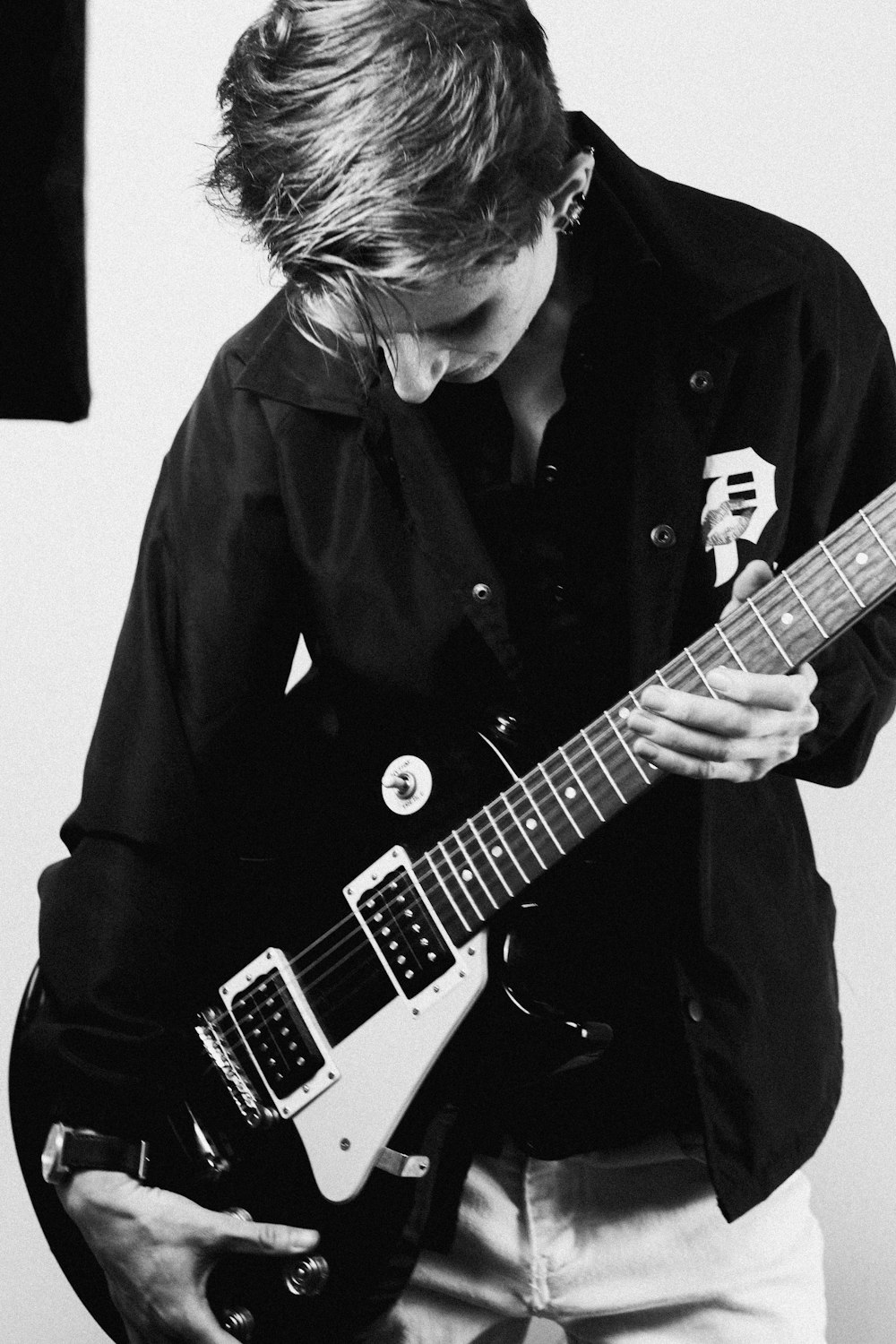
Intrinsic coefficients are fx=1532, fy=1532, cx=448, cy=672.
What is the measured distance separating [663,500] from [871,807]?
2.00 ft

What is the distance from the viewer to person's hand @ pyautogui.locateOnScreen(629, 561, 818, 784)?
38.6 inches

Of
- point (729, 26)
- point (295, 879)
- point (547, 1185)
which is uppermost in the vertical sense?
point (729, 26)

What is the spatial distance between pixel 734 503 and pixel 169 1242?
72 cm

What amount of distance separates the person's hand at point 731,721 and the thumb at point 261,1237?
0.48 m

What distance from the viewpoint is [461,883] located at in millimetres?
1183

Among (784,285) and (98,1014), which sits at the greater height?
(784,285)

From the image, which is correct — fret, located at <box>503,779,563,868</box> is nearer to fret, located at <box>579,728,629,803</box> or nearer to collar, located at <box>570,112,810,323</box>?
fret, located at <box>579,728,629,803</box>

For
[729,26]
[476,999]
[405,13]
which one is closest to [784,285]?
[405,13]

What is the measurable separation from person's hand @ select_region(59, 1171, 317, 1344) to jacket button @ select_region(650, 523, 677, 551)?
60 centimetres

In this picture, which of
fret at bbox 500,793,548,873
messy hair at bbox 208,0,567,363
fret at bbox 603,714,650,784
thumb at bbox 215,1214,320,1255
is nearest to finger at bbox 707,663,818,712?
fret at bbox 603,714,650,784

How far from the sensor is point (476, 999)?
1188mm

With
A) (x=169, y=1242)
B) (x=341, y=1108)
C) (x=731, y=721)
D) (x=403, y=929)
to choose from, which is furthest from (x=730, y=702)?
(x=169, y=1242)

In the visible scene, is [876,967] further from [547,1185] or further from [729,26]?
[729,26]

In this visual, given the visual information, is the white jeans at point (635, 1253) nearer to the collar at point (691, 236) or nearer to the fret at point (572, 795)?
the fret at point (572, 795)
